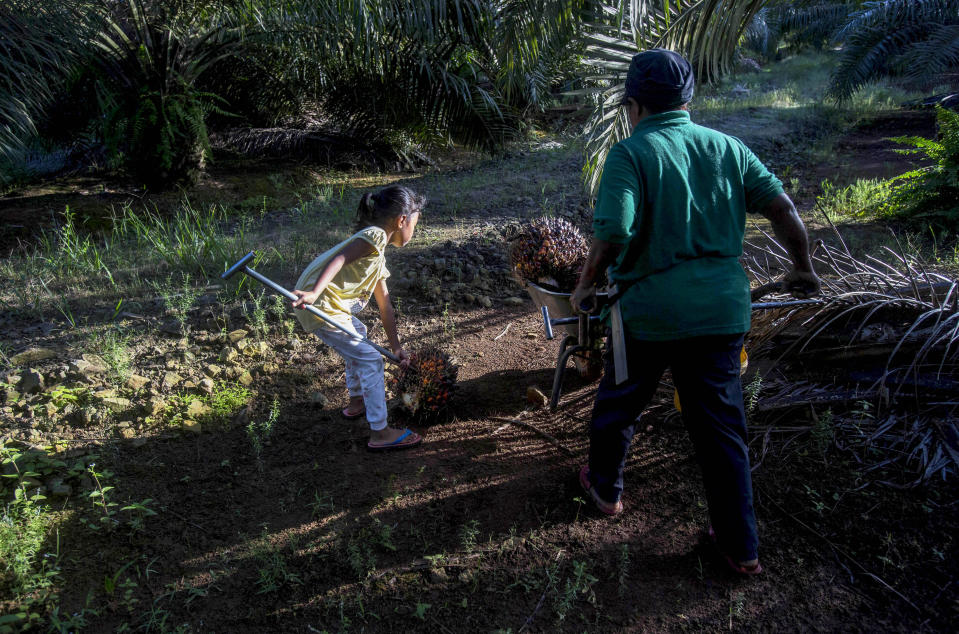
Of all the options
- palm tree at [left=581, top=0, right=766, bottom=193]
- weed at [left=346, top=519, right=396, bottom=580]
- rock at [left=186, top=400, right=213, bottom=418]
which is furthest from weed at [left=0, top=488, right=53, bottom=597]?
palm tree at [left=581, top=0, right=766, bottom=193]

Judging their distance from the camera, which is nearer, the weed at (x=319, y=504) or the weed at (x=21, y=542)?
the weed at (x=21, y=542)

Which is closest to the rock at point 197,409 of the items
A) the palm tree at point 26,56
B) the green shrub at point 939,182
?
the palm tree at point 26,56

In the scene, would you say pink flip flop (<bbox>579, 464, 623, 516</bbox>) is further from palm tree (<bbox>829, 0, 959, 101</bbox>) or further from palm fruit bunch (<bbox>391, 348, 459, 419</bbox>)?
palm tree (<bbox>829, 0, 959, 101</bbox>)

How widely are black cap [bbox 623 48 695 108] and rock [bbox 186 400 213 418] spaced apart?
2898mm

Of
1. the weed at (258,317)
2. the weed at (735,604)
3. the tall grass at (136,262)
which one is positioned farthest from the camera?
the tall grass at (136,262)

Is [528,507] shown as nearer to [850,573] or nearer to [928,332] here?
[850,573]

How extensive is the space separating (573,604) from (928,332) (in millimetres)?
2190

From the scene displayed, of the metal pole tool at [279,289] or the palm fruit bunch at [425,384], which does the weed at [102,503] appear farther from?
the palm fruit bunch at [425,384]

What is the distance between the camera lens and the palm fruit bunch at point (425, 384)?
3.46m

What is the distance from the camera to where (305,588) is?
8.11 ft

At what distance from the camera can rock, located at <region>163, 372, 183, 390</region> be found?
3794mm

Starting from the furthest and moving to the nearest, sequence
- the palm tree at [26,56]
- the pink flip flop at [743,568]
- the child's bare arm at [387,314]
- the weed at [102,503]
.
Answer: the palm tree at [26,56] → the child's bare arm at [387,314] → the weed at [102,503] → the pink flip flop at [743,568]

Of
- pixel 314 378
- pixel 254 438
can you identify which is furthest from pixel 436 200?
pixel 254 438

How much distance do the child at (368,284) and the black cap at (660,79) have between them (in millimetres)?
1306
